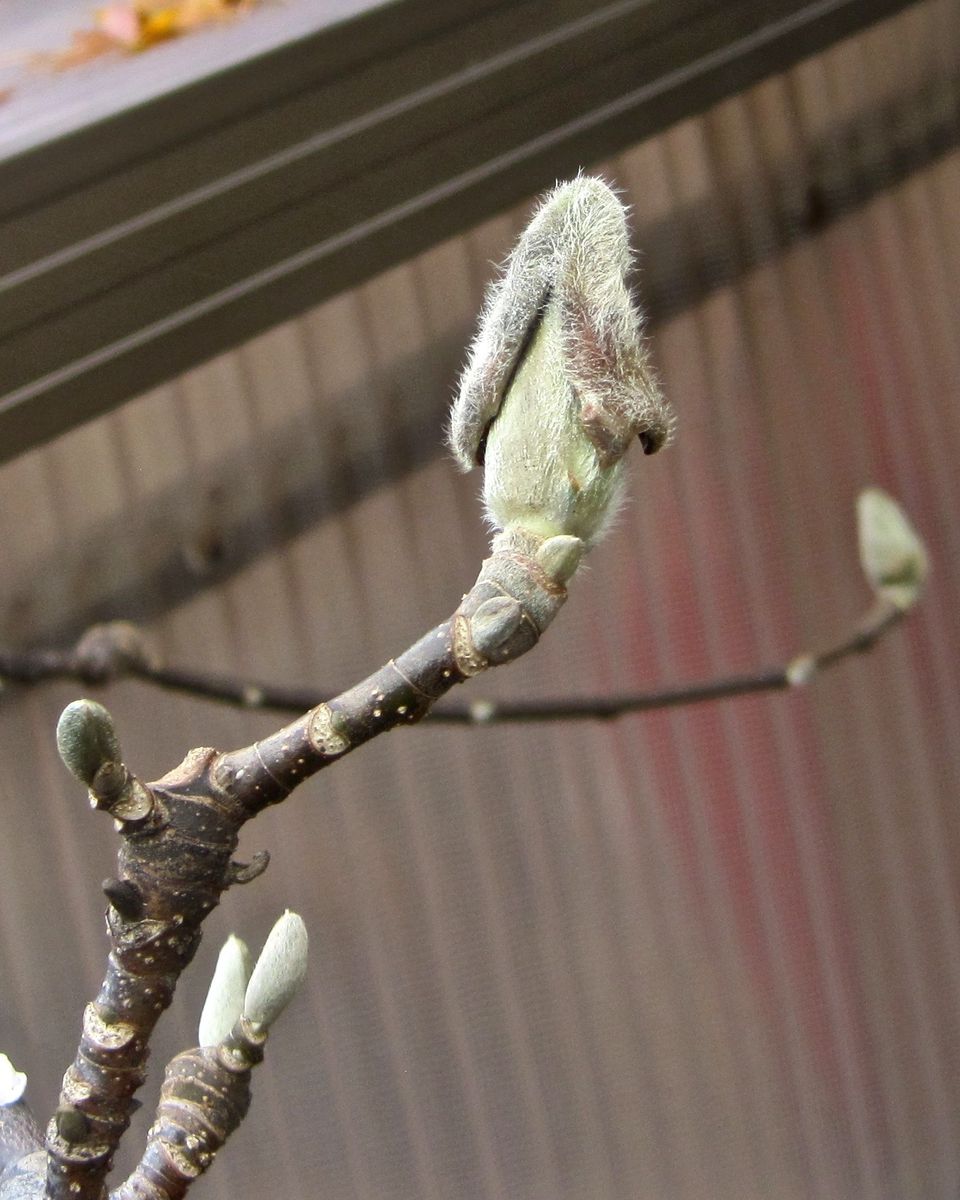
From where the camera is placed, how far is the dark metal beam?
505 millimetres

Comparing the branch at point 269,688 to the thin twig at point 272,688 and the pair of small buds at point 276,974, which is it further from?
the pair of small buds at point 276,974

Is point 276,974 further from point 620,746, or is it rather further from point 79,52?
point 620,746

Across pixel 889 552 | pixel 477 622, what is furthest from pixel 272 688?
pixel 477 622

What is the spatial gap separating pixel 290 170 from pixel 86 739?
0.46 metres

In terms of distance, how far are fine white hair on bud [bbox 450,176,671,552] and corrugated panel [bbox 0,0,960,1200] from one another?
664mm

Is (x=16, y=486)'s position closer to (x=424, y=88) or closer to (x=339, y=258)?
(x=339, y=258)

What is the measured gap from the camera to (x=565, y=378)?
18cm

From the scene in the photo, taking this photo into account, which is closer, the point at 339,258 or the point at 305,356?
the point at 339,258

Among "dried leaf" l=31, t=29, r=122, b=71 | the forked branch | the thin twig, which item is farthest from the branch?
the forked branch

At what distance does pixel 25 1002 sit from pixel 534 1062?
41 cm

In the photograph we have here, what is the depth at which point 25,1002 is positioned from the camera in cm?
81

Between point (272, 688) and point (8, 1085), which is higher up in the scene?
point (272, 688)

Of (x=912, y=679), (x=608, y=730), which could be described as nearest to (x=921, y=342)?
(x=912, y=679)

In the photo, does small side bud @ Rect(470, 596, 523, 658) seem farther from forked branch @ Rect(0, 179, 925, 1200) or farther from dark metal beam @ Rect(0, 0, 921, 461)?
dark metal beam @ Rect(0, 0, 921, 461)
